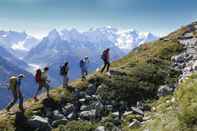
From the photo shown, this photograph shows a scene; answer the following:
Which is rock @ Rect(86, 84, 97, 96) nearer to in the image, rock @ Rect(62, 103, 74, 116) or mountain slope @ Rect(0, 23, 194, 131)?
mountain slope @ Rect(0, 23, 194, 131)

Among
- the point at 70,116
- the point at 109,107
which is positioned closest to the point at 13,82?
the point at 70,116

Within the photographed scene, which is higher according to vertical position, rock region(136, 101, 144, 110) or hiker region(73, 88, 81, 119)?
hiker region(73, 88, 81, 119)

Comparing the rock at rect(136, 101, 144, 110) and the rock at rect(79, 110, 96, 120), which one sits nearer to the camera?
the rock at rect(79, 110, 96, 120)

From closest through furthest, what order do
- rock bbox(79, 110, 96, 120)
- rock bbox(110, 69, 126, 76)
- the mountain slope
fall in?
1. the mountain slope
2. rock bbox(79, 110, 96, 120)
3. rock bbox(110, 69, 126, 76)

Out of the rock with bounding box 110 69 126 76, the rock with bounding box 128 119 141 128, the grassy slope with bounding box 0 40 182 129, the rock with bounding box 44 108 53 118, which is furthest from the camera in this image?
the rock with bounding box 110 69 126 76

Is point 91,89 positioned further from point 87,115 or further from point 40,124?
point 40,124

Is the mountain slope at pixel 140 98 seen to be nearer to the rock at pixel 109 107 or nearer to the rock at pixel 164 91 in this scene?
the rock at pixel 109 107

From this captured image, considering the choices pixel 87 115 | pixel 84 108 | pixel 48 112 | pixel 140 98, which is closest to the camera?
pixel 87 115

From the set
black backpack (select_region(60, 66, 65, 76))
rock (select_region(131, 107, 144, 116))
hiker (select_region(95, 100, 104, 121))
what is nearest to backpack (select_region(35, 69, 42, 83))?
black backpack (select_region(60, 66, 65, 76))

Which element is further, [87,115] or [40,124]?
[87,115]

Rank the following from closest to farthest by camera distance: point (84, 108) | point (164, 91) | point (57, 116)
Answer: point (57, 116), point (84, 108), point (164, 91)

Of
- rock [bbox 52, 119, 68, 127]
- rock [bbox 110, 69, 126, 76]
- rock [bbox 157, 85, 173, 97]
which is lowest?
rock [bbox 52, 119, 68, 127]

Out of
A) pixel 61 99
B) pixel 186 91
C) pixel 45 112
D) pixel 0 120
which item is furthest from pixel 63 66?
pixel 186 91

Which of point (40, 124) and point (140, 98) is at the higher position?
point (140, 98)
